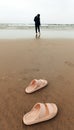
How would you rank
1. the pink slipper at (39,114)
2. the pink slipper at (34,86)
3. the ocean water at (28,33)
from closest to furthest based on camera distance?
the pink slipper at (39,114) → the pink slipper at (34,86) → the ocean water at (28,33)

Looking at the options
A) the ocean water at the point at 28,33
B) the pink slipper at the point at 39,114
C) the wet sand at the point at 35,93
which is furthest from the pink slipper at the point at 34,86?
the ocean water at the point at 28,33

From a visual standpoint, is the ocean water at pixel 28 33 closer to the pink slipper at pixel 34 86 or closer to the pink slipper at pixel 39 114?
the pink slipper at pixel 34 86

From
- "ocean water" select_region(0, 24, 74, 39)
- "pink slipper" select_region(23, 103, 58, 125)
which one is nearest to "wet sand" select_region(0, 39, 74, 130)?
"pink slipper" select_region(23, 103, 58, 125)

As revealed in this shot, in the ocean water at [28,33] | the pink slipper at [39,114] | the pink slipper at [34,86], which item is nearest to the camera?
the pink slipper at [39,114]

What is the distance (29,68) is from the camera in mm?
5578

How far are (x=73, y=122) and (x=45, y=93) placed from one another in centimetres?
106

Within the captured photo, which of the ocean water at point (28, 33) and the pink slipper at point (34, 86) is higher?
the pink slipper at point (34, 86)

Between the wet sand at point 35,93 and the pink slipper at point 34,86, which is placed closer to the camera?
the wet sand at point 35,93

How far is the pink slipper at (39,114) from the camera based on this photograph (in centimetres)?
294

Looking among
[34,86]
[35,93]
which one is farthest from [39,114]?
[34,86]

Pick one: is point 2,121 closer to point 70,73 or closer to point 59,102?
point 59,102

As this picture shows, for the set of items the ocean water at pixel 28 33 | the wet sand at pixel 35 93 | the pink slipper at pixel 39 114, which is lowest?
the ocean water at pixel 28 33

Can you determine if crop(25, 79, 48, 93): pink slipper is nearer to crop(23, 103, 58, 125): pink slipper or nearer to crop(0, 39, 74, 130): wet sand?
crop(0, 39, 74, 130): wet sand

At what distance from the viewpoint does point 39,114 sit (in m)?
2.97
